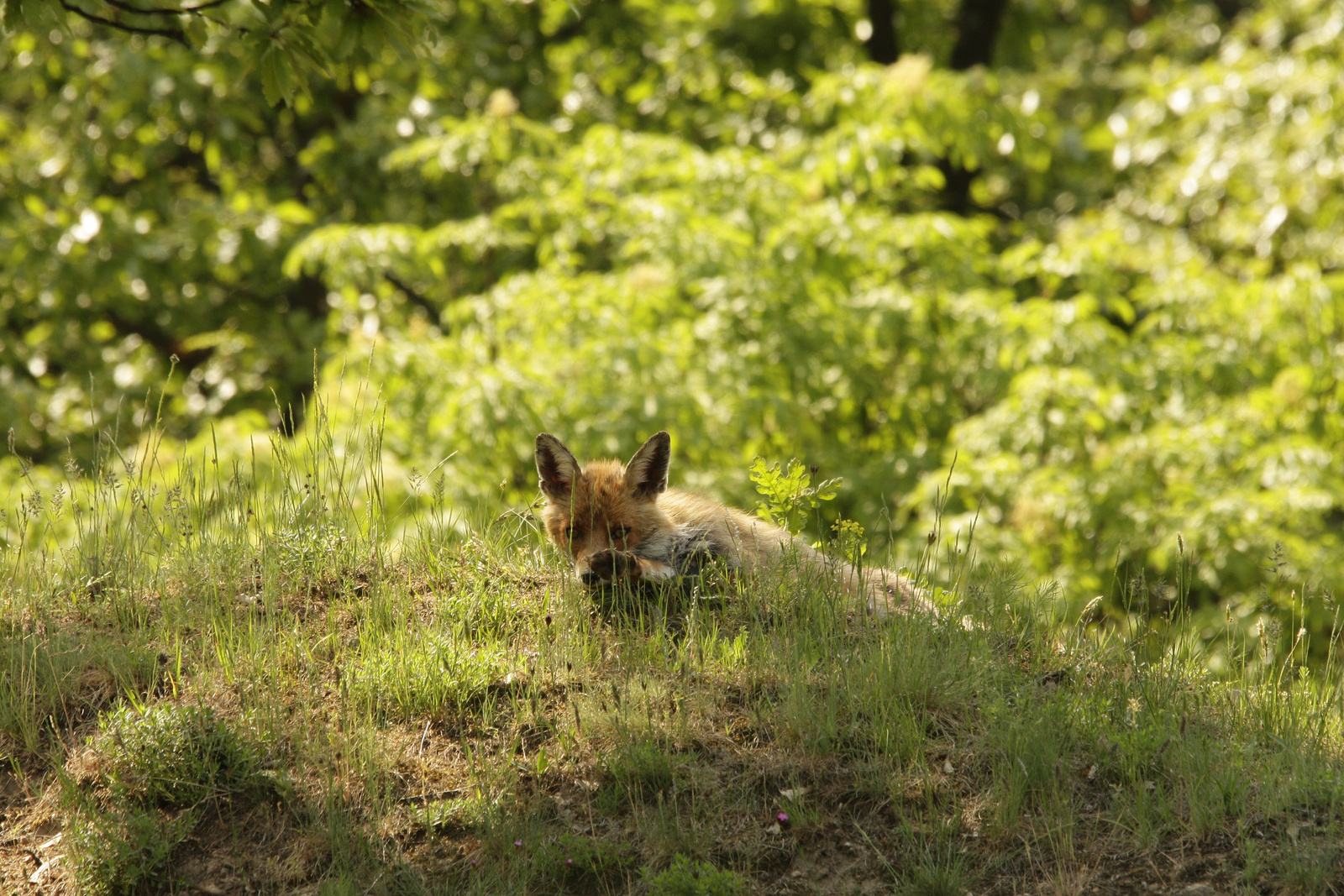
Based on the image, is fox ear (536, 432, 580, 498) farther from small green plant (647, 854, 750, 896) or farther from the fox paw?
small green plant (647, 854, 750, 896)

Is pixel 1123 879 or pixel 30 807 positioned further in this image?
pixel 30 807

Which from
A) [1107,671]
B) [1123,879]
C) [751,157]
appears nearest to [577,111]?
[751,157]

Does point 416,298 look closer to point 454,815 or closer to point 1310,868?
point 454,815

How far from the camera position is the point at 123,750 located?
13.5 feet

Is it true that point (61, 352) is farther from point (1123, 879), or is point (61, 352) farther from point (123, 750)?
point (1123, 879)

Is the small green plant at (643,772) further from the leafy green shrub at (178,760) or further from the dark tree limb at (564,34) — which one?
the dark tree limb at (564,34)

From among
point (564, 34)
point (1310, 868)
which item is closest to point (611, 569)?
point (1310, 868)

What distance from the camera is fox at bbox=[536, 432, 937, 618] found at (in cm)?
492

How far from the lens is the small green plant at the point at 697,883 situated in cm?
361

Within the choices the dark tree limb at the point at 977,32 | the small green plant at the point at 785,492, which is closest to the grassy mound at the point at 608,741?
the small green plant at the point at 785,492

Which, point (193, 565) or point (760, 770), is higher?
point (193, 565)

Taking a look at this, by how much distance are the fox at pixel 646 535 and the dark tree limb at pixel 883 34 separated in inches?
447

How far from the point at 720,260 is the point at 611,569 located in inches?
174

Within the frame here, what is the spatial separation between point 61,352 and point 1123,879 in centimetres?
1257
